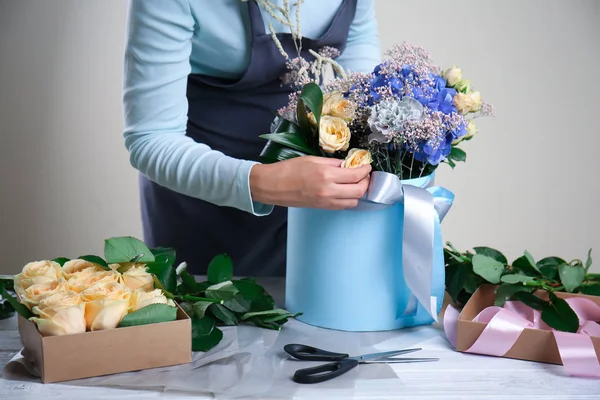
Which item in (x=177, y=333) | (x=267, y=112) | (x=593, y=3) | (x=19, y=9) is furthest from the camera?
(x=593, y=3)

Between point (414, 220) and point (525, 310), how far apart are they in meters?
0.23

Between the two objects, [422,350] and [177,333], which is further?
[422,350]

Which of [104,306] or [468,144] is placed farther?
A: [468,144]

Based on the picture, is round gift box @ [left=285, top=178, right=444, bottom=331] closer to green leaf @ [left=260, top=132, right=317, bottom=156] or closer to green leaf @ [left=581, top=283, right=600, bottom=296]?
green leaf @ [left=260, top=132, right=317, bottom=156]

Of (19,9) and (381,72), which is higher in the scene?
(19,9)

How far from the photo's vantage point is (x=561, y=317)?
1087 millimetres

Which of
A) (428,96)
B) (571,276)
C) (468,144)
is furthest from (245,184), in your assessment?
(468,144)

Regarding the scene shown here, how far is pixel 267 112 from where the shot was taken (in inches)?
65.8

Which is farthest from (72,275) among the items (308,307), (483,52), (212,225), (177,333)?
(483,52)

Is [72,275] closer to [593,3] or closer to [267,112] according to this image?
[267,112]

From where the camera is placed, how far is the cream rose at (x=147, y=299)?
3.27ft

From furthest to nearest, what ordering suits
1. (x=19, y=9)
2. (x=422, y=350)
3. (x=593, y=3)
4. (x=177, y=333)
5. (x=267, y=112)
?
(x=593, y=3) < (x=19, y=9) < (x=267, y=112) < (x=422, y=350) < (x=177, y=333)

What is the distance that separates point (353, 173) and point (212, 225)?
713mm

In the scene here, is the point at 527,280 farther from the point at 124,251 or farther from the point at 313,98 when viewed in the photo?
the point at 124,251
